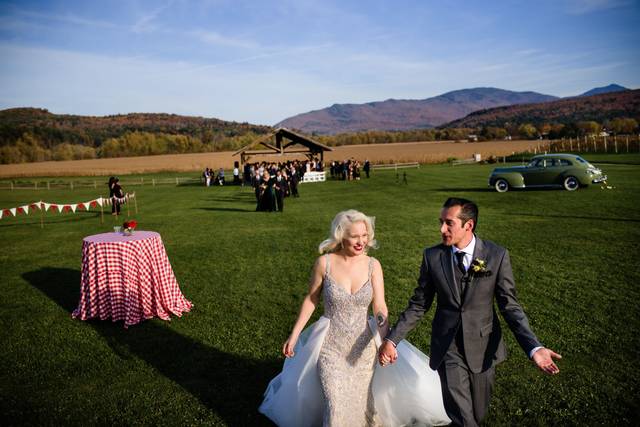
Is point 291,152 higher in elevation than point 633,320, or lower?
higher

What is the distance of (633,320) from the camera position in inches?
266

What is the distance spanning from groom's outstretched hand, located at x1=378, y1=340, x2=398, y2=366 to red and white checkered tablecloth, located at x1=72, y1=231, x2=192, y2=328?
479 cm

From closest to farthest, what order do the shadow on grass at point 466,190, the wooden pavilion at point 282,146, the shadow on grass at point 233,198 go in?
the shadow on grass at point 466,190 → the shadow on grass at point 233,198 → the wooden pavilion at point 282,146

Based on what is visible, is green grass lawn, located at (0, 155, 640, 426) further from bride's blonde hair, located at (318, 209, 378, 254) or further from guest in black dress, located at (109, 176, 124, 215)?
guest in black dress, located at (109, 176, 124, 215)

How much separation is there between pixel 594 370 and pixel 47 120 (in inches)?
7829

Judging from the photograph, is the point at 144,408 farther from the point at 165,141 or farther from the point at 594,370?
the point at 165,141

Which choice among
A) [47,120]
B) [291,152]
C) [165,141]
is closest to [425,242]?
[291,152]

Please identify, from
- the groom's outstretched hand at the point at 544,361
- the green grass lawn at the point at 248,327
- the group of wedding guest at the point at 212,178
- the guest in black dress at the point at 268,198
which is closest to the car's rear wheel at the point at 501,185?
the green grass lawn at the point at 248,327

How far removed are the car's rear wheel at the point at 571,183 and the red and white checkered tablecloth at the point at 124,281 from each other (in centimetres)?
2152

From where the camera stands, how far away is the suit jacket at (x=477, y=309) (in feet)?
11.4

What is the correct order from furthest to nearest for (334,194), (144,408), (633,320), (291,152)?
1. (291,152)
2. (334,194)
3. (633,320)
4. (144,408)

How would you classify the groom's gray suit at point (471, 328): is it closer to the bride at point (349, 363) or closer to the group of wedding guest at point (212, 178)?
the bride at point (349, 363)

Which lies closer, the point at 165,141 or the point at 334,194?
the point at 334,194

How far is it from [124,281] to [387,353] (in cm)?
515
